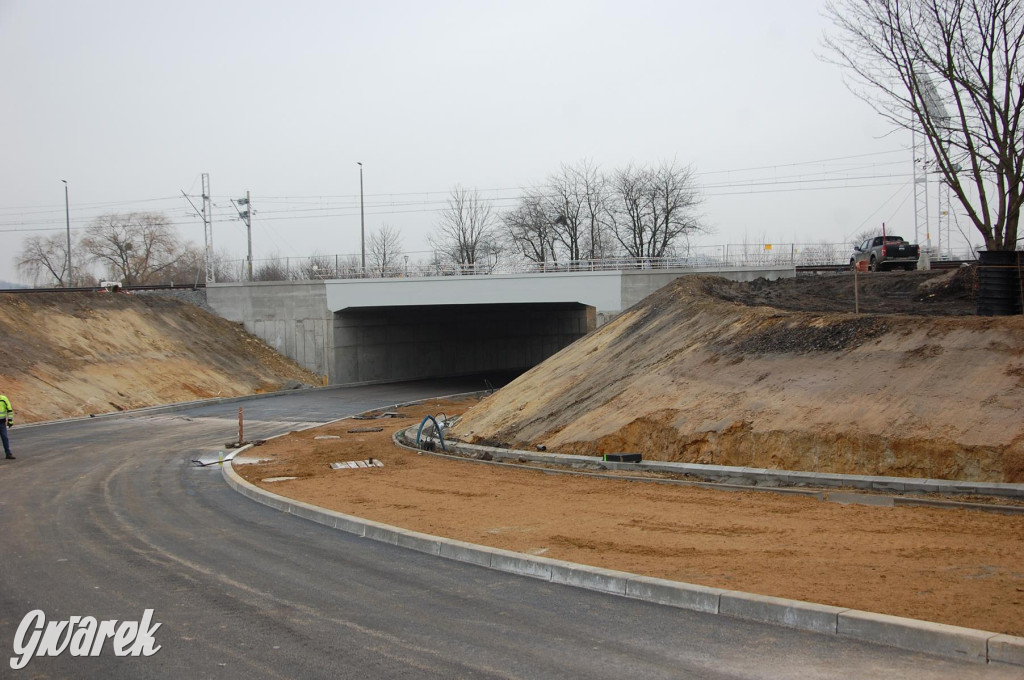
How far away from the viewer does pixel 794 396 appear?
1452cm

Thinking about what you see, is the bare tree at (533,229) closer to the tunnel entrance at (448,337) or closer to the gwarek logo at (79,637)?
the tunnel entrance at (448,337)

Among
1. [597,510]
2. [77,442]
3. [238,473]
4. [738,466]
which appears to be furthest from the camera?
[77,442]

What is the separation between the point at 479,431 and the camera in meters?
20.4

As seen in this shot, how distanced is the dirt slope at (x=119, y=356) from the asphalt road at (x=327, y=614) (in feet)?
71.1

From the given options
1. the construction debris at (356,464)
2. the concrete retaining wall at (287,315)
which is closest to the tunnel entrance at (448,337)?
the concrete retaining wall at (287,315)

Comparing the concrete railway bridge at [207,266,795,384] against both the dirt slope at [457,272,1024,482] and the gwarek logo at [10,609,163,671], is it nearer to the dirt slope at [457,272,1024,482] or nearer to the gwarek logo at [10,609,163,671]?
the dirt slope at [457,272,1024,482]

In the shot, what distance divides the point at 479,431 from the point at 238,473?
6314 millimetres

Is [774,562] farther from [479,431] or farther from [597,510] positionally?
A: [479,431]

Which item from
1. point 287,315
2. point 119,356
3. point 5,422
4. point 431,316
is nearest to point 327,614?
point 5,422

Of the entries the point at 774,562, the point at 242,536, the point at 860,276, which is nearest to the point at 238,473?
the point at 242,536

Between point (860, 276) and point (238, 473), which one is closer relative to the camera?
point (238, 473)

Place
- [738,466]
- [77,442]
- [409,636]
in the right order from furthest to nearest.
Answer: [77,442]
[738,466]
[409,636]

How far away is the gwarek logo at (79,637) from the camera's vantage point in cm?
628

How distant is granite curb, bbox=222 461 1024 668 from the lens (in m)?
5.63
